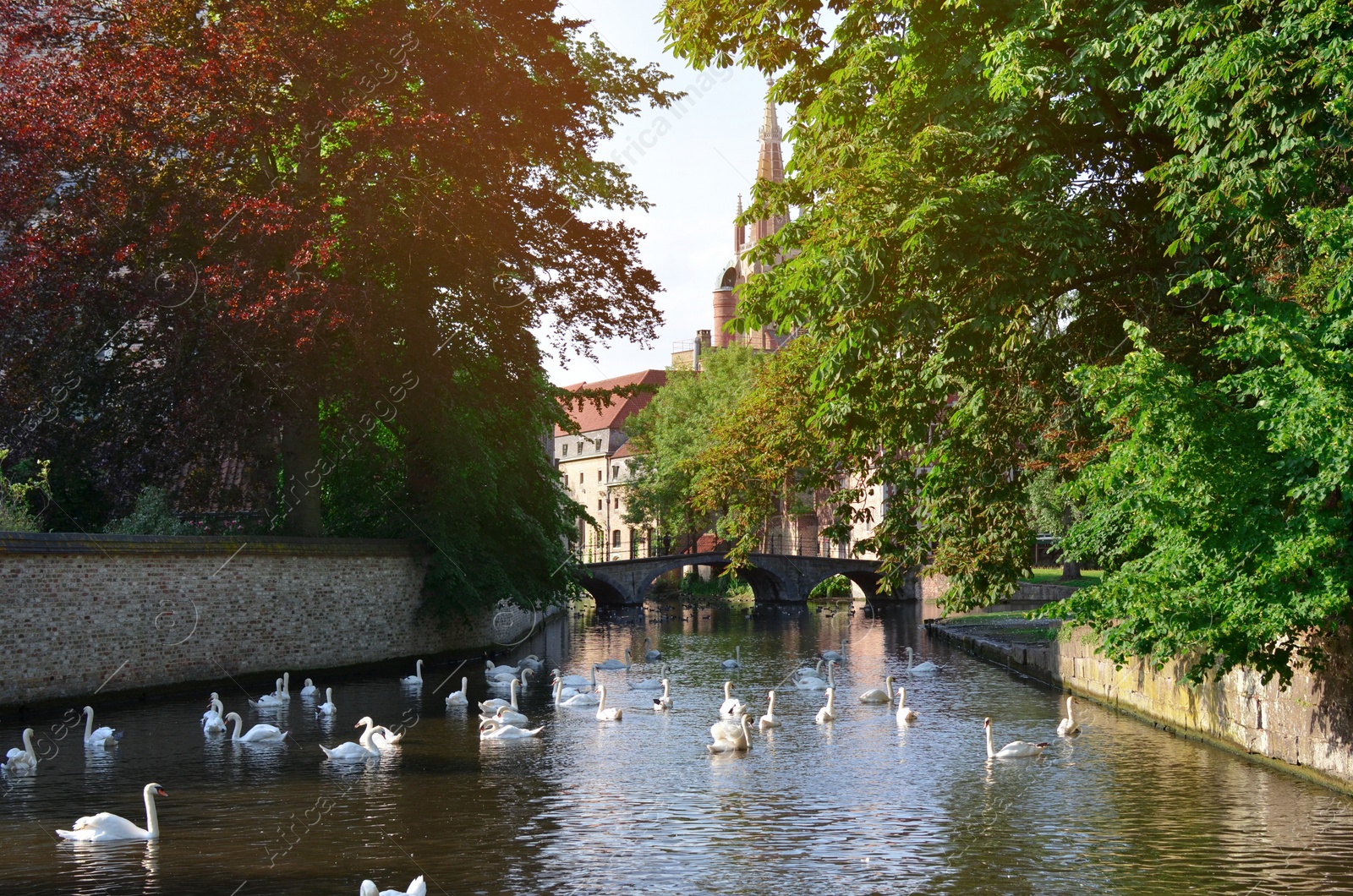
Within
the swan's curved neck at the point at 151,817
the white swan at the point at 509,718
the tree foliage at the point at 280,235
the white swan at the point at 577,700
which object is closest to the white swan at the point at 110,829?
the swan's curved neck at the point at 151,817

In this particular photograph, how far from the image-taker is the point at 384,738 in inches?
711

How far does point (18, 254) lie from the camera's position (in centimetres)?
2266

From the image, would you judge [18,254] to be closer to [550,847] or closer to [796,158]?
[796,158]

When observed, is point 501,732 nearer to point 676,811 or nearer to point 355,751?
point 355,751

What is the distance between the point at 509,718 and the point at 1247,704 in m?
10.3

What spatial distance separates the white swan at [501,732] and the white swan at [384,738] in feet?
3.94

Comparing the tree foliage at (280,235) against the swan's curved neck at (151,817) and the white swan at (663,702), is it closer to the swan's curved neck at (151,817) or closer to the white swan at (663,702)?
the white swan at (663,702)

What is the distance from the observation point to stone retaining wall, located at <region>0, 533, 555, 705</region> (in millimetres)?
20391

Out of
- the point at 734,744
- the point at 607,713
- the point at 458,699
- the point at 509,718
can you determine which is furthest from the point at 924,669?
the point at 734,744

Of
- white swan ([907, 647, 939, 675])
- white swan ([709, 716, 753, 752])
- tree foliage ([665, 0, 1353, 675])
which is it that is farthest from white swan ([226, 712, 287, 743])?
white swan ([907, 647, 939, 675])

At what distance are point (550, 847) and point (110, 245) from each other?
657 inches

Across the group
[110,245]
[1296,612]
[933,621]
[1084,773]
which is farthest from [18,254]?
[933,621]

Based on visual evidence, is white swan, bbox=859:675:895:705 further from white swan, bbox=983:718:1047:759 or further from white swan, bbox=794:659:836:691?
white swan, bbox=983:718:1047:759

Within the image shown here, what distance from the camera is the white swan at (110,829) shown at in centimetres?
1176
